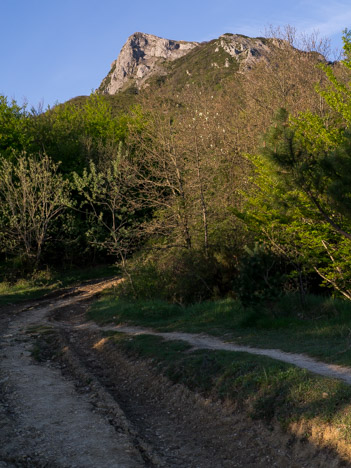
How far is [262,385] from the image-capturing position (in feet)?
24.7

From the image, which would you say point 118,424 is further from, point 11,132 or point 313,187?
point 11,132

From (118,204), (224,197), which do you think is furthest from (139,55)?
(224,197)

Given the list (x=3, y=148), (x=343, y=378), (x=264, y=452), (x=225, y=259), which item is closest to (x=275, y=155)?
(x=343, y=378)

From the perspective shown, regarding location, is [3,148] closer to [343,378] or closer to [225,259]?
[225,259]

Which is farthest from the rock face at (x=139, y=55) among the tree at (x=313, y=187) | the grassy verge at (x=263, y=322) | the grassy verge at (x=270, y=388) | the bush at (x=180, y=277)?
the grassy verge at (x=270, y=388)

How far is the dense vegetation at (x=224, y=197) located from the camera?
11.3 meters

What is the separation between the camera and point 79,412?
7.89 m

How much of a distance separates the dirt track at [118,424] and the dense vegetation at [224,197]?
4674 mm

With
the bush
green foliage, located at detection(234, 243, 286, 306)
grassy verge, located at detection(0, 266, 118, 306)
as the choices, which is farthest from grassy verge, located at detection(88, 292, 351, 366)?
grassy verge, located at detection(0, 266, 118, 306)

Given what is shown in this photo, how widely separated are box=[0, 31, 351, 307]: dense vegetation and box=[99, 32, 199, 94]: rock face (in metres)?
86.5

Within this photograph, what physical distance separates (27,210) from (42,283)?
17.0 ft

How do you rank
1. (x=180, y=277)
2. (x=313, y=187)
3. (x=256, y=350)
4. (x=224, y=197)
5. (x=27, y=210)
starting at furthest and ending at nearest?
1. (x=27, y=210)
2. (x=224, y=197)
3. (x=180, y=277)
4. (x=313, y=187)
5. (x=256, y=350)

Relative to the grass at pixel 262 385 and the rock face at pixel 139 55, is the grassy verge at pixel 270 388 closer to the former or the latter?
the grass at pixel 262 385

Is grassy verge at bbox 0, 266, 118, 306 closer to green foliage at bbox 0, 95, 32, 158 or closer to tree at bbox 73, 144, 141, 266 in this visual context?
tree at bbox 73, 144, 141, 266
